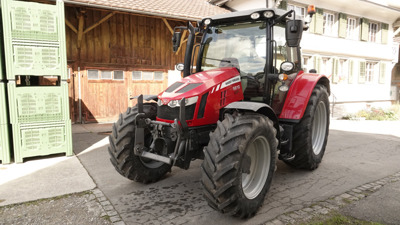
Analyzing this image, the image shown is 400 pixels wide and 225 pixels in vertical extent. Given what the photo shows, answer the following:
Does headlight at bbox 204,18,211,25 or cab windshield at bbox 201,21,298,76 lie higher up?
headlight at bbox 204,18,211,25

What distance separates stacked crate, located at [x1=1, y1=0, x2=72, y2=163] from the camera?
5000 millimetres

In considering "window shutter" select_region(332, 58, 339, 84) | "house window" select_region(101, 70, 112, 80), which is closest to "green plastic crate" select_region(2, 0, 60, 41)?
"house window" select_region(101, 70, 112, 80)

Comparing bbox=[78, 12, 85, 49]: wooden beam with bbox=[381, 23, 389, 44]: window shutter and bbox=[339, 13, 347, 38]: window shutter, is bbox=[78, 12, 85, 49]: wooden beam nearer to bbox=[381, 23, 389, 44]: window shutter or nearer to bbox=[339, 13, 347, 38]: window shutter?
bbox=[339, 13, 347, 38]: window shutter

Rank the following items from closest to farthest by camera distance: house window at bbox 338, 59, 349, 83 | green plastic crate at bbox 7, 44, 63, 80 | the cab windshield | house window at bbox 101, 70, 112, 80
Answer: the cab windshield → green plastic crate at bbox 7, 44, 63, 80 → house window at bbox 101, 70, 112, 80 → house window at bbox 338, 59, 349, 83

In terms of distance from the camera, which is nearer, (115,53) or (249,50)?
(249,50)

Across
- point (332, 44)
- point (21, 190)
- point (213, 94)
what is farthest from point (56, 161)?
point (332, 44)

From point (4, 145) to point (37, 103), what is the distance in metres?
0.89

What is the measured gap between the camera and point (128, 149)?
3.71 metres

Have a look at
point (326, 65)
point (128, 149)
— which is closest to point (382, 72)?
point (326, 65)

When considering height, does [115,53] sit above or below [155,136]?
above

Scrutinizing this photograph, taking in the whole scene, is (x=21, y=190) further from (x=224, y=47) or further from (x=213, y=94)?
(x=224, y=47)

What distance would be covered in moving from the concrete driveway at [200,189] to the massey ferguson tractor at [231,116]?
20 centimetres

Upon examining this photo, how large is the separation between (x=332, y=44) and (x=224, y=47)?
42.0 ft

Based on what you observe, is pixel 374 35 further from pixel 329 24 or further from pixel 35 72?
pixel 35 72
